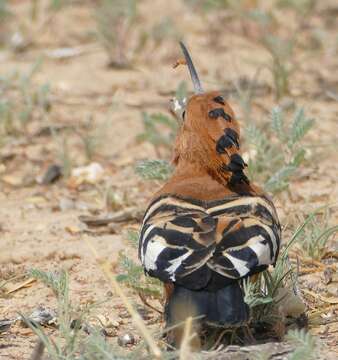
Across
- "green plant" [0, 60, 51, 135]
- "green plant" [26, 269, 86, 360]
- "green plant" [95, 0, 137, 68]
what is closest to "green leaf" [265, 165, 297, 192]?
"green plant" [26, 269, 86, 360]

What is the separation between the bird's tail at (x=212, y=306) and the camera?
3662 millimetres

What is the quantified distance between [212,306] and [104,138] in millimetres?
3135

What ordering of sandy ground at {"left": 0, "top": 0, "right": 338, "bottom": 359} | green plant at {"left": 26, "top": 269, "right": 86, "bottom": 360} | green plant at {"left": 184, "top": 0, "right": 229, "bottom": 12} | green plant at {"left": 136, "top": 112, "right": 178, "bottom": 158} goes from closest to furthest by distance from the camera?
green plant at {"left": 26, "top": 269, "right": 86, "bottom": 360} → sandy ground at {"left": 0, "top": 0, "right": 338, "bottom": 359} → green plant at {"left": 136, "top": 112, "right": 178, "bottom": 158} → green plant at {"left": 184, "top": 0, "right": 229, "bottom": 12}

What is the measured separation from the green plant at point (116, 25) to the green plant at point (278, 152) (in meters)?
2.24

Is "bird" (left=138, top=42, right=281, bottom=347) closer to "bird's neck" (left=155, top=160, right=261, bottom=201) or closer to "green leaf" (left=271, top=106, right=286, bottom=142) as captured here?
"bird's neck" (left=155, top=160, right=261, bottom=201)

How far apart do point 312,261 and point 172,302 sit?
124 centimetres

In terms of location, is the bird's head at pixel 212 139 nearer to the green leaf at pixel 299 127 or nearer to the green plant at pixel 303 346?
the green leaf at pixel 299 127

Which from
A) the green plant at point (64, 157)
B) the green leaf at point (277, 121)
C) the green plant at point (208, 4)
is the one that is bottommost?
the green plant at point (64, 157)

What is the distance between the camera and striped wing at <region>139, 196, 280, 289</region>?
363 cm

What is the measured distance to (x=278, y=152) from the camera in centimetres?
568

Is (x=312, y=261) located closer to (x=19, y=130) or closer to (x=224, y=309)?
(x=224, y=309)

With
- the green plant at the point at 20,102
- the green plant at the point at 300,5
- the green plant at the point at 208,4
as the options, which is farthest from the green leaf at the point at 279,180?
the green plant at the point at 300,5

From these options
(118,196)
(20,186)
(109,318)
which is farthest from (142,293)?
(20,186)

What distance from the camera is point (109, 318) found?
4.38m
